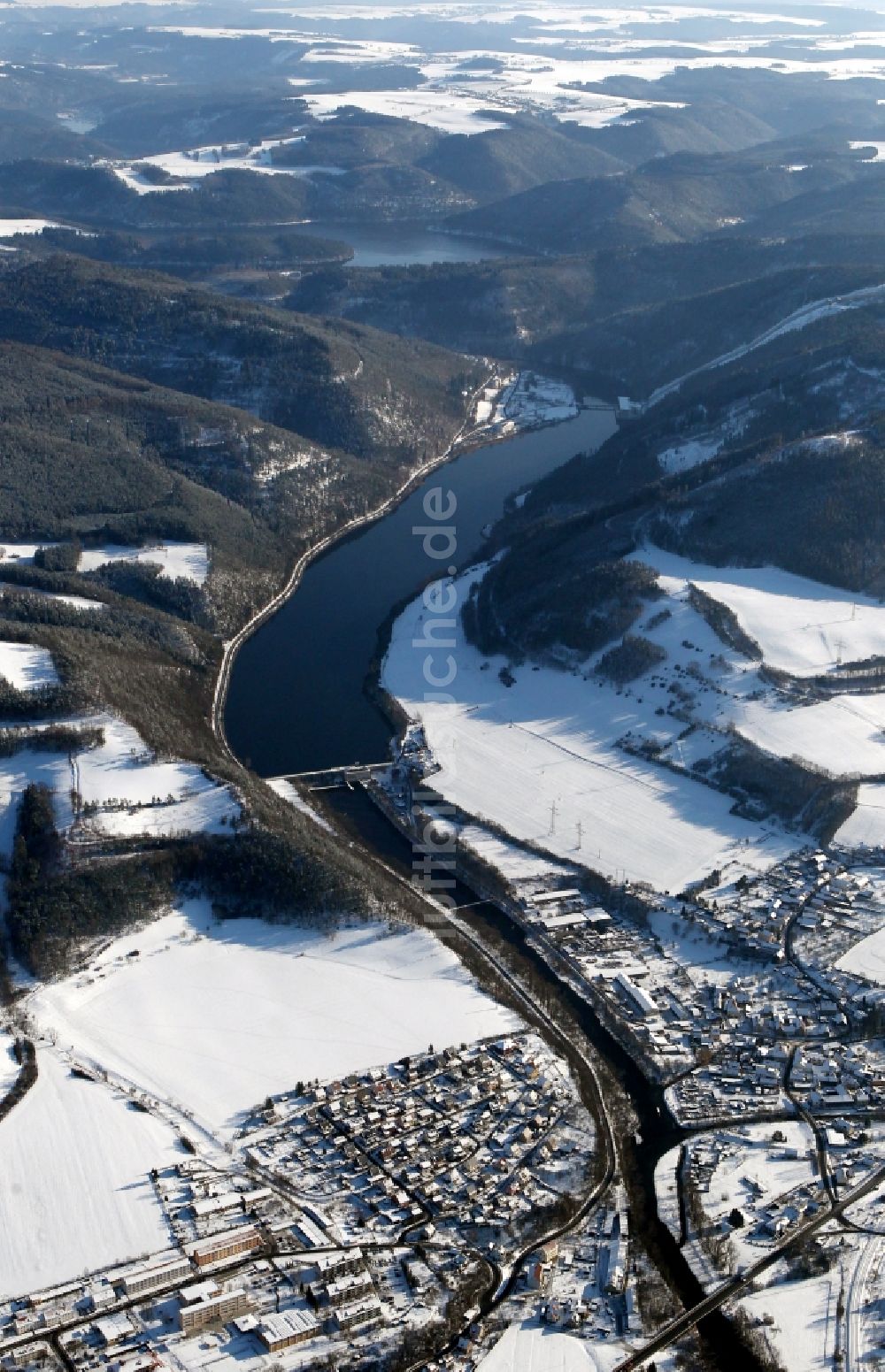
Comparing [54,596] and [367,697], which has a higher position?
[54,596]

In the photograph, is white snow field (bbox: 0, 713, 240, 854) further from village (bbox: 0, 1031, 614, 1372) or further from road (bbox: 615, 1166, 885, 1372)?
road (bbox: 615, 1166, 885, 1372)

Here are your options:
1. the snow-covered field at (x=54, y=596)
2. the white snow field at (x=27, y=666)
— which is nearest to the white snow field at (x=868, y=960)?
the white snow field at (x=27, y=666)

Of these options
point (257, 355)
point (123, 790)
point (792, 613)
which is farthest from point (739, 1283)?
point (257, 355)

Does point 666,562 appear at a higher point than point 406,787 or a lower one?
higher

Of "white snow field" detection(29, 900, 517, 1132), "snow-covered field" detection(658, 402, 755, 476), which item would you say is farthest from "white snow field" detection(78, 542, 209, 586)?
"white snow field" detection(29, 900, 517, 1132)

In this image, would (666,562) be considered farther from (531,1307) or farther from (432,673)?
(531,1307)

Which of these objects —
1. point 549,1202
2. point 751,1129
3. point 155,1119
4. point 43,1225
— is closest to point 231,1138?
point 155,1119

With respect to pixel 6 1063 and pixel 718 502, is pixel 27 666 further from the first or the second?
pixel 718 502
